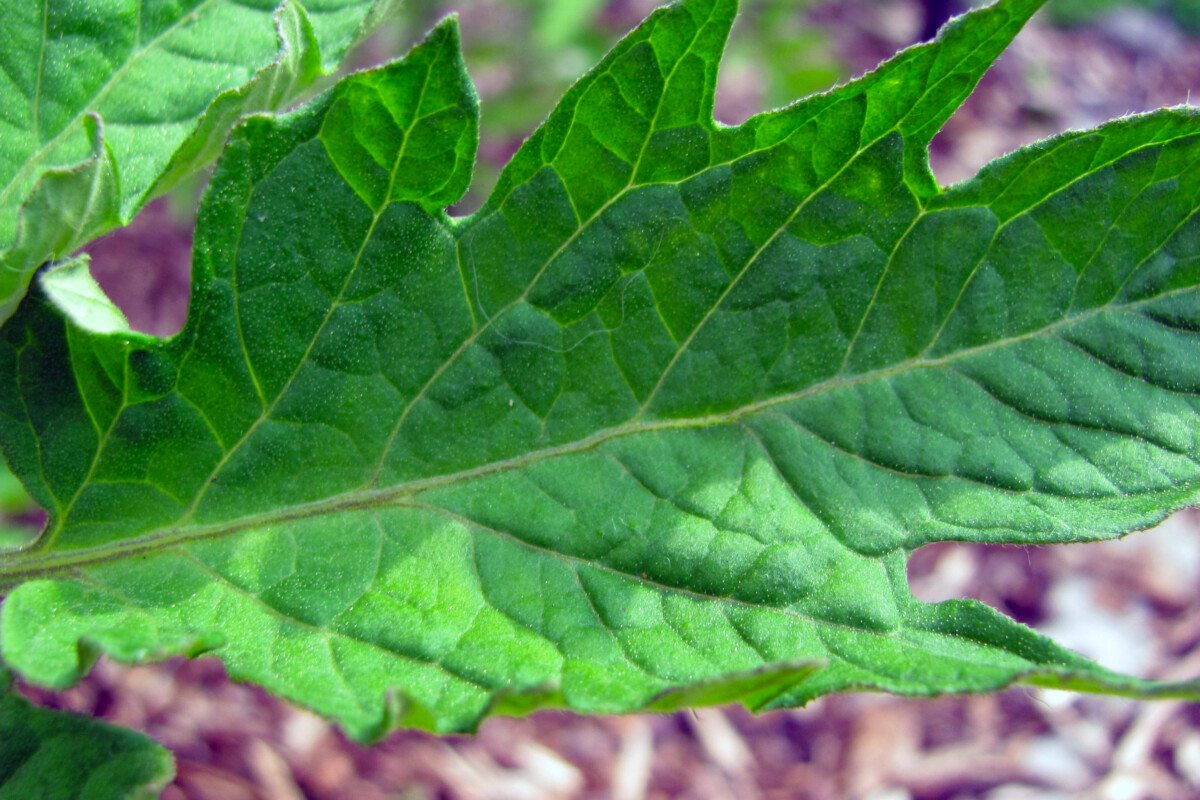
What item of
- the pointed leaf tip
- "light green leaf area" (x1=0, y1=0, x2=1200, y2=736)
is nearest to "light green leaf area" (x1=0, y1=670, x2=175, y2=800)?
"light green leaf area" (x1=0, y1=0, x2=1200, y2=736)

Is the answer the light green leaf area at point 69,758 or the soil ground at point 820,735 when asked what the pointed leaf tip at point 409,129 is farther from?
the soil ground at point 820,735

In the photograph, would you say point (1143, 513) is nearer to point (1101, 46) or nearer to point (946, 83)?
point (946, 83)

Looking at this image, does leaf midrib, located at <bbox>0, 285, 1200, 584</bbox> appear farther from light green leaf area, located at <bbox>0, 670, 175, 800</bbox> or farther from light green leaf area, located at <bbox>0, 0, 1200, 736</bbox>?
light green leaf area, located at <bbox>0, 670, 175, 800</bbox>

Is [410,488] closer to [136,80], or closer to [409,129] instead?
[409,129]

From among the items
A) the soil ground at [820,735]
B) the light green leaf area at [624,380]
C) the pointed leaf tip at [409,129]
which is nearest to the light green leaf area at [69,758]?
the light green leaf area at [624,380]

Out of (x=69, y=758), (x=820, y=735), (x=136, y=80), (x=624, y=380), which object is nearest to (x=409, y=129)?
(x=624, y=380)

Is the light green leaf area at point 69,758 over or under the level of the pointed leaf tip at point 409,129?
under

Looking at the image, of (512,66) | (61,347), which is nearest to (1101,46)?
(512,66)
